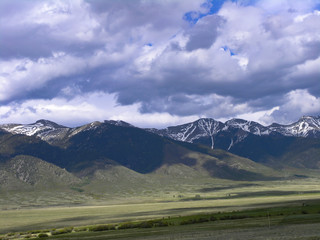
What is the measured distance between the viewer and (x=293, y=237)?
50.0 m

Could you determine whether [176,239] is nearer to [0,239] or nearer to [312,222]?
[312,222]

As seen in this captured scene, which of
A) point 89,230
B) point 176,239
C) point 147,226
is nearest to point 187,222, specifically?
point 147,226

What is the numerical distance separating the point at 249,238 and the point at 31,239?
129 feet

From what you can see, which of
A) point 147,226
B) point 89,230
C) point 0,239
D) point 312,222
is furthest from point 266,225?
A: point 0,239

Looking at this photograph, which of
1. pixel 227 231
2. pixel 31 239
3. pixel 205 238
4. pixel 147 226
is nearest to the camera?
pixel 205 238

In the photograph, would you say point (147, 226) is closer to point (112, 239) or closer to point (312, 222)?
point (112, 239)

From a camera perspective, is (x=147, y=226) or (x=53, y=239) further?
(x=147, y=226)

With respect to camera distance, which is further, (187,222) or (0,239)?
(187,222)

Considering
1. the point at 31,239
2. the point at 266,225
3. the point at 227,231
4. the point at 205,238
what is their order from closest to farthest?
1. the point at 205,238
2. the point at 227,231
3. the point at 266,225
4. the point at 31,239

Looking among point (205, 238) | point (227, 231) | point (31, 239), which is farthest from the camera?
point (31, 239)

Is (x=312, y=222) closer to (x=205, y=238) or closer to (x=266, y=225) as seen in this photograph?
(x=266, y=225)

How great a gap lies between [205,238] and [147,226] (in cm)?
2494

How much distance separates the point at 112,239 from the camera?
205ft

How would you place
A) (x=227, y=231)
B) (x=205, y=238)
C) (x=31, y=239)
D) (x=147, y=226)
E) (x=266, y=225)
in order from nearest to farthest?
1. (x=205, y=238)
2. (x=227, y=231)
3. (x=266, y=225)
4. (x=31, y=239)
5. (x=147, y=226)
